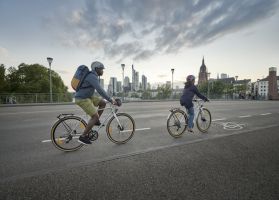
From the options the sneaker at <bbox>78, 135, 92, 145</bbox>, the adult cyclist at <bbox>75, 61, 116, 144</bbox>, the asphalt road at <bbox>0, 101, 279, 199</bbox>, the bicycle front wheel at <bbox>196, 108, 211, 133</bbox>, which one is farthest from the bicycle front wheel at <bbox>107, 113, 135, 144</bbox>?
the bicycle front wheel at <bbox>196, 108, 211, 133</bbox>

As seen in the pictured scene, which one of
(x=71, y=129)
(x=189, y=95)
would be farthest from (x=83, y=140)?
(x=189, y=95)

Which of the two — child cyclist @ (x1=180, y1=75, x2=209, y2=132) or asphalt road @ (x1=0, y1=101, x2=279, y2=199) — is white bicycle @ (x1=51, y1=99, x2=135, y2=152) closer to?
asphalt road @ (x1=0, y1=101, x2=279, y2=199)

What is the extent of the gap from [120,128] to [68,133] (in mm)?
1281

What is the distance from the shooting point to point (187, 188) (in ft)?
7.84

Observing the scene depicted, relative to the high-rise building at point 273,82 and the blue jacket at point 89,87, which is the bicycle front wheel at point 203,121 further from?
the high-rise building at point 273,82

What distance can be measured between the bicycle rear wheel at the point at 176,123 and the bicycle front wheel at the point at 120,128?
1289 millimetres

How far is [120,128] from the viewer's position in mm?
4590

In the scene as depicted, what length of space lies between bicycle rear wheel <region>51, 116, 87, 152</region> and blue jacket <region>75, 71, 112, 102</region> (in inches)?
23.0

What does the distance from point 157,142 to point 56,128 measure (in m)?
2.55

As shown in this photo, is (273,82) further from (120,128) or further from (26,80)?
(26,80)

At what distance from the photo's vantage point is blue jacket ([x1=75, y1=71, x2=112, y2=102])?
3.77m

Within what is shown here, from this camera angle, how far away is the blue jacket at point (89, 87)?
12.4 feet

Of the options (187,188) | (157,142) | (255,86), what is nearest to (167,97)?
(157,142)

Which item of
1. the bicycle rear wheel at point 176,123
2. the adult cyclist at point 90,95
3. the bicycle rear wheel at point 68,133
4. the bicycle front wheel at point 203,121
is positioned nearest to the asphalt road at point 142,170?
the bicycle rear wheel at point 68,133
